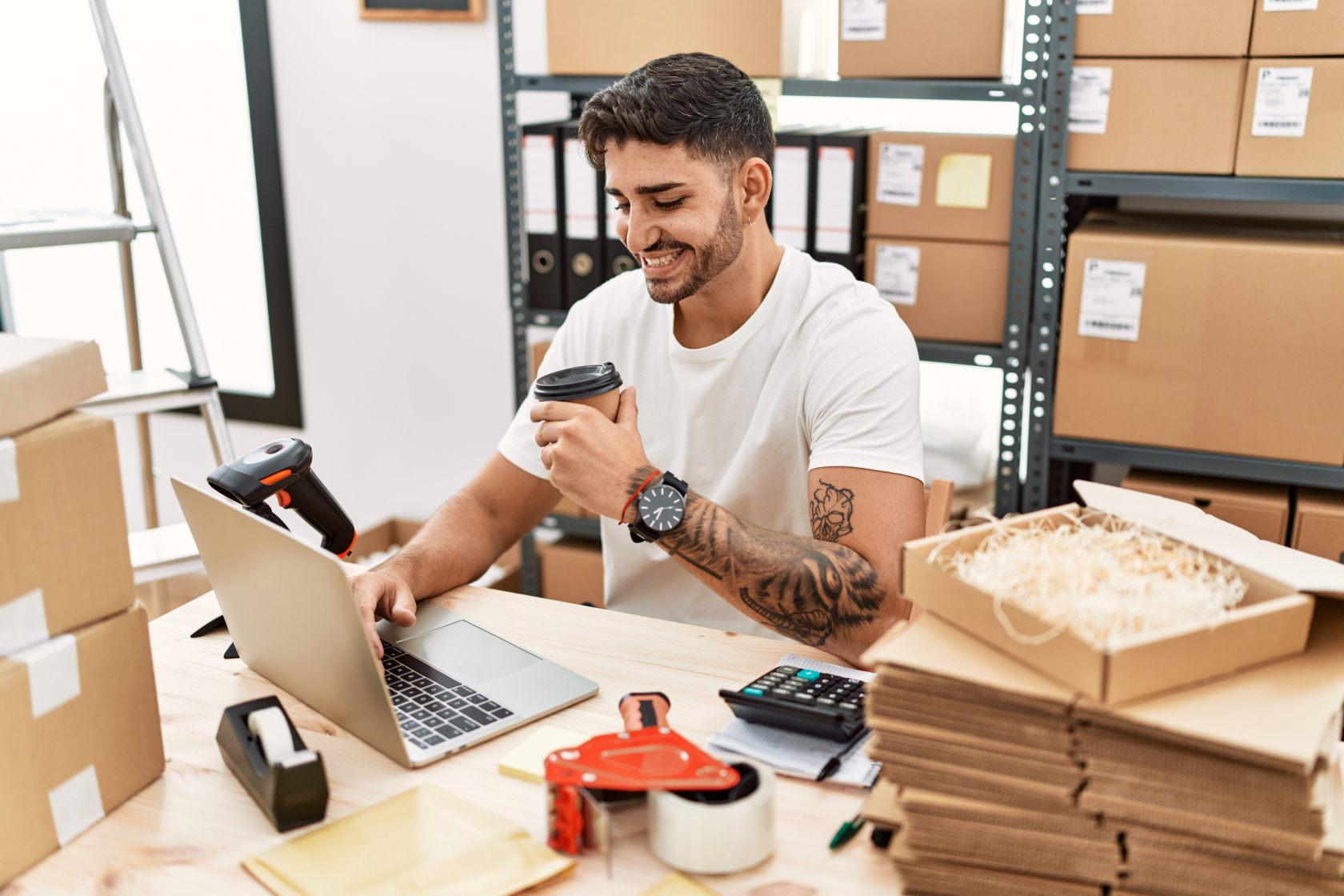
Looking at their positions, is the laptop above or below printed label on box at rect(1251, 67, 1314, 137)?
below

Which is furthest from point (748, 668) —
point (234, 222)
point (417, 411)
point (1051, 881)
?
point (234, 222)

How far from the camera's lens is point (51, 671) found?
823 mm

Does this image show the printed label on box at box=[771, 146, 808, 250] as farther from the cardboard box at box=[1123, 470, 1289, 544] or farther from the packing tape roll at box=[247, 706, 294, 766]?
the packing tape roll at box=[247, 706, 294, 766]

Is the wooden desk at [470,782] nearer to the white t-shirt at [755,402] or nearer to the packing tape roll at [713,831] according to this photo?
the packing tape roll at [713,831]

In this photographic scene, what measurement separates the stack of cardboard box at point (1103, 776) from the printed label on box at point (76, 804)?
62 centimetres

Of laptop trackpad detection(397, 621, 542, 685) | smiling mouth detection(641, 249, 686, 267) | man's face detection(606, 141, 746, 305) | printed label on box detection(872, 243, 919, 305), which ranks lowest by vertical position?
laptop trackpad detection(397, 621, 542, 685)

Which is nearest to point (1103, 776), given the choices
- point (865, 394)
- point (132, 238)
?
point (865, 394)

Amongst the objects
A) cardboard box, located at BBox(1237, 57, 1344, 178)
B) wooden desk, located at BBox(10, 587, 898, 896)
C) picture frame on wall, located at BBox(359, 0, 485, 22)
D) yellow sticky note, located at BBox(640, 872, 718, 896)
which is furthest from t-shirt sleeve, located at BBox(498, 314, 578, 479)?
picture frame on wall, located at BBox(359, 0, 485, 22)

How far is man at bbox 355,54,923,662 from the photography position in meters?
1.21

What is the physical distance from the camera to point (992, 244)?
1.87m

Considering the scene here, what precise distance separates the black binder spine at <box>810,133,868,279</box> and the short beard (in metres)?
0.51

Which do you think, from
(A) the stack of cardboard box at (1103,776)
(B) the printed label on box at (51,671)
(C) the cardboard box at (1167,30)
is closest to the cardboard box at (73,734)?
(B) the printed label on box at (51,671)

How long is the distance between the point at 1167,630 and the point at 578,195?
1.64 metres

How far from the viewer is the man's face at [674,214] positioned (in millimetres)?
1414
